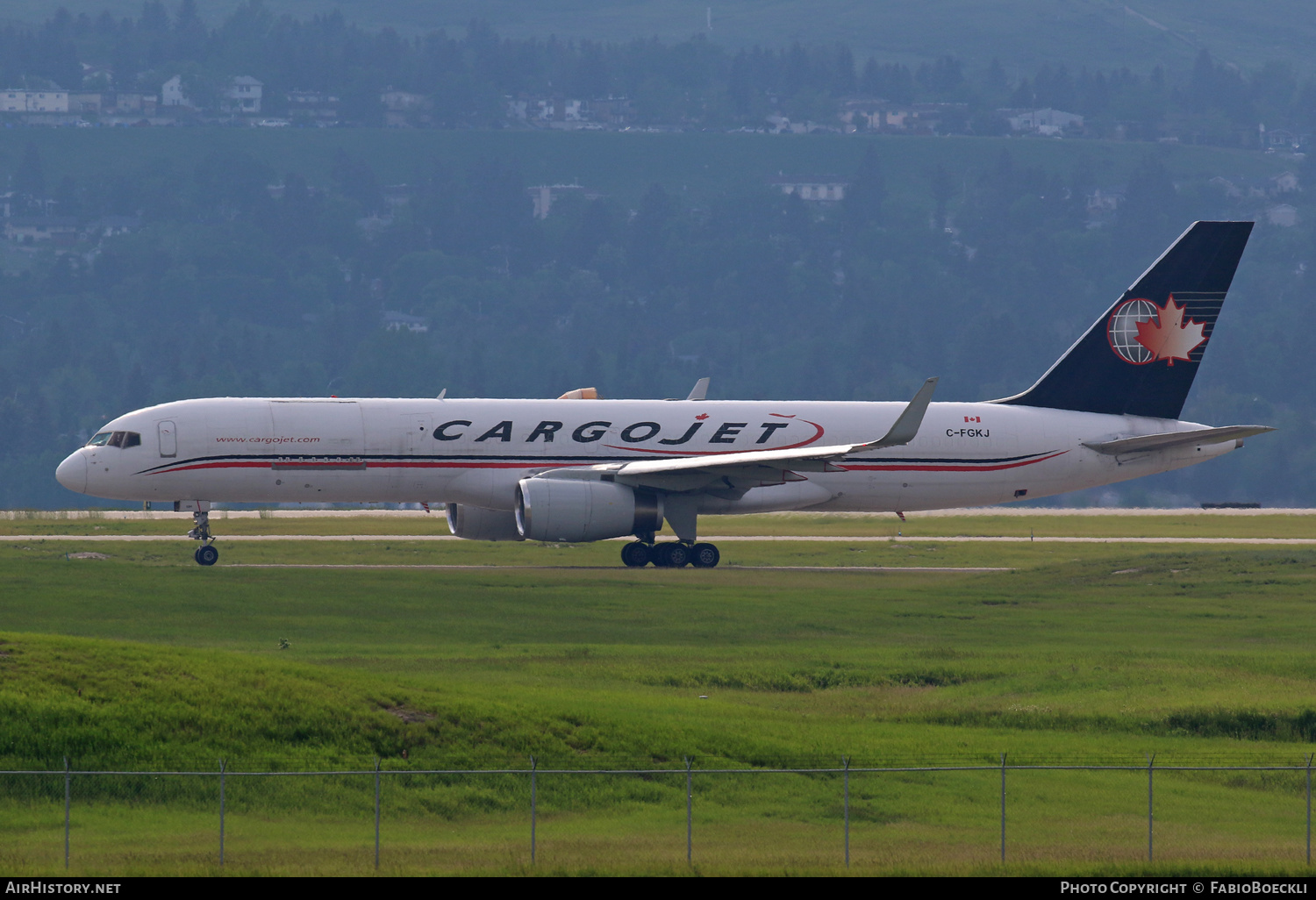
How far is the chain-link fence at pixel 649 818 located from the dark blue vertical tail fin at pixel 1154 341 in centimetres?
3442

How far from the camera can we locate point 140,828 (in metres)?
24.7

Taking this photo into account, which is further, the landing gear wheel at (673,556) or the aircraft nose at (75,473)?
A: the landing gear wheel at (673,556)

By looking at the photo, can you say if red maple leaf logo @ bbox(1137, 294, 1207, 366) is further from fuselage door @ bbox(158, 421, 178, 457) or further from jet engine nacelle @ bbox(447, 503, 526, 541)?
fuselage door @ bbox(158, 421, 178, 457)

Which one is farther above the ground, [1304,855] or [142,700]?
[142,700]

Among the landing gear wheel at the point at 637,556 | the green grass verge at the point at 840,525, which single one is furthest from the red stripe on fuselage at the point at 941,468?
the green grass verge at the point at 840,525

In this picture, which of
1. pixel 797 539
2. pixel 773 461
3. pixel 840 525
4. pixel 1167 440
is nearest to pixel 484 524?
pixel 773 461

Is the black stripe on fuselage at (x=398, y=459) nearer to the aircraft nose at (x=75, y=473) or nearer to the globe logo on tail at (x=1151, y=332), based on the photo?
the aircraft nose at (x=75, y=473)

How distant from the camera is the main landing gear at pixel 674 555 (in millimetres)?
56594

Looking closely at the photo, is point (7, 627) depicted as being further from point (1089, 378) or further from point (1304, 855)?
point (1089, 378)

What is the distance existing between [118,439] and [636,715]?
1173 inches

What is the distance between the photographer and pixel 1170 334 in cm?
6294

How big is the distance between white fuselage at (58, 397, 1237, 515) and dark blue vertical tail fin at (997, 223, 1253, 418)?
152 centimetres

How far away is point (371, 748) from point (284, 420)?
28387 millimetres

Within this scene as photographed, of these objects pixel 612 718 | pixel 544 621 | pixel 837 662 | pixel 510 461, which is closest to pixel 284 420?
pixel 510 461
